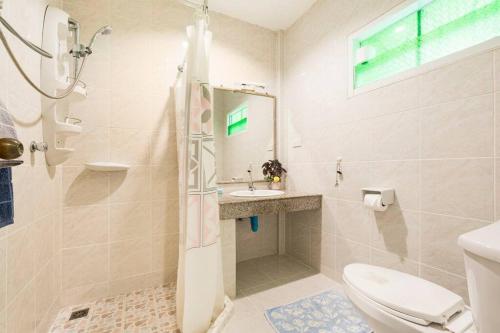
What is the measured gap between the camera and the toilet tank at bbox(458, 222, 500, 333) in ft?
1.93

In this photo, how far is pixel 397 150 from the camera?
55.6 inches

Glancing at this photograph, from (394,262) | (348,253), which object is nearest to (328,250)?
(348,253)

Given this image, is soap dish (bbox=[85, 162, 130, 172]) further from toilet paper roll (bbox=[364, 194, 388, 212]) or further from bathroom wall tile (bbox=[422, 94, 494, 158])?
bathroom wall tile (bbox=[422, 94, 494, 158])

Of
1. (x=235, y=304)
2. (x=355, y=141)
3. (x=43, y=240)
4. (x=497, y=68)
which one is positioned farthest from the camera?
A: (x=355, y=141)

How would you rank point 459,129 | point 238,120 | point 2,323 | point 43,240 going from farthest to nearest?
point 238,120, point 43,240, point 459,129, point 2,323

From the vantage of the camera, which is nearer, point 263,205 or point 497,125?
point 497,125

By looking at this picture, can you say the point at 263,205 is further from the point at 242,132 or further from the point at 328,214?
the point at 242,132

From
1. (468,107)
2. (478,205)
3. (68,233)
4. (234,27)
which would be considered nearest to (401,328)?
(478,205)

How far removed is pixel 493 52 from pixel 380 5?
77 cm

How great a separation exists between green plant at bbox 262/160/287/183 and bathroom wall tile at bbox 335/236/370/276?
82 centimetres

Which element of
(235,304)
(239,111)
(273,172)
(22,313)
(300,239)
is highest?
(239,111)

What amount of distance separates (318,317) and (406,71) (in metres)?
1.68

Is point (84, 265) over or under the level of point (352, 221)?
under

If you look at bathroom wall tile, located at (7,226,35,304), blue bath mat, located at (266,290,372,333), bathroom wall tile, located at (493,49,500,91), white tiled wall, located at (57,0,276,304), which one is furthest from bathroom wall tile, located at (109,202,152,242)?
bathroom wall tile, located at (493,49,500,91)
